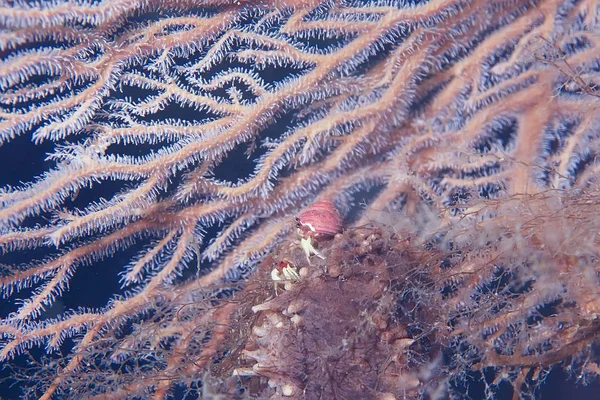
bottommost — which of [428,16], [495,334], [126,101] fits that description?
[495,334]

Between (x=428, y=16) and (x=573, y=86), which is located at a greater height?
(x=428, y=16)

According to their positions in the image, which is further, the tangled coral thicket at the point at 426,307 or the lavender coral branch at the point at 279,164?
the lavender coral branch at the point at 279,164

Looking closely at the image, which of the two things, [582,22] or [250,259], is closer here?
[582,22]

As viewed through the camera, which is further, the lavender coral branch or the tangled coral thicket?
the lavender coral branch

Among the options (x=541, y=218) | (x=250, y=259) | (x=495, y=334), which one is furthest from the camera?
(x=250, y=259)

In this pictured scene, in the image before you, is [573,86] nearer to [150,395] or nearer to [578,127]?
[578,127]

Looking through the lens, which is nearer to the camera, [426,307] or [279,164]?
[426,307]

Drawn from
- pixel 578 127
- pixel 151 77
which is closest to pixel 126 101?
pixel 151 77

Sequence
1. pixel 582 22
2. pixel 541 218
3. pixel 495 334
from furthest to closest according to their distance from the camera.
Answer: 1. pixel 582 22
2. pixel 495 334
3. pixel 541 218

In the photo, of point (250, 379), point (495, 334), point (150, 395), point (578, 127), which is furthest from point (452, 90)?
point (150, 395)

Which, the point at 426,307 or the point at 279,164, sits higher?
the point at 279,164
